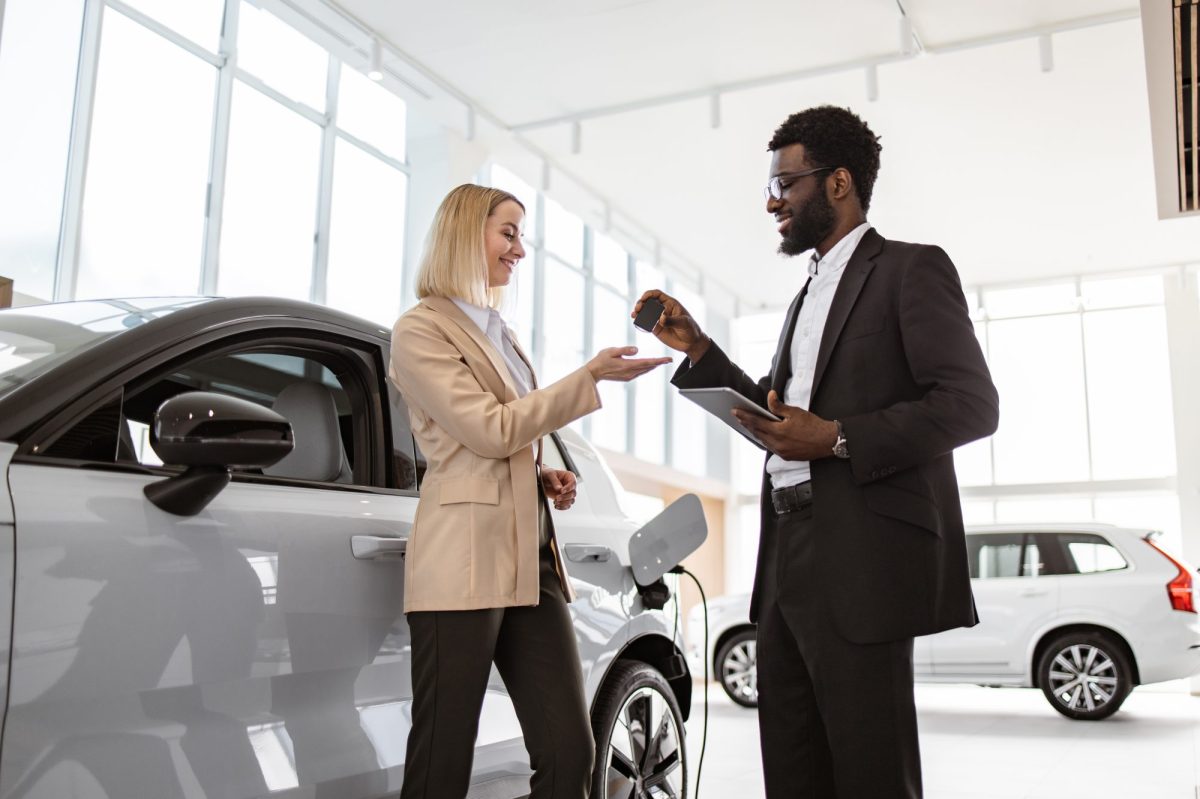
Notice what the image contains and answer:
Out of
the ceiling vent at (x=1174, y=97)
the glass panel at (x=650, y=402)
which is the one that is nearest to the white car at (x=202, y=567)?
the ceiling vent at (x=1174, y=97)

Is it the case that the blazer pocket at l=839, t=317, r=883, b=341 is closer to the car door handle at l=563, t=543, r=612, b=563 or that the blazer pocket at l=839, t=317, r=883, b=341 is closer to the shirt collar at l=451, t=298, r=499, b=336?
the shirt collar at l=451, t=298, r=499, b=336

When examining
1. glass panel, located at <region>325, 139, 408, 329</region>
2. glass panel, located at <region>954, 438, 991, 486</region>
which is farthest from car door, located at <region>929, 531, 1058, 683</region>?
glass panel, located at <region>954, 438, 991, 486</region>

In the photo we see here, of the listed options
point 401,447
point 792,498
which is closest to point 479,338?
point 401,447

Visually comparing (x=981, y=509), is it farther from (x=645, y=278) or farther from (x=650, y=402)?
(x=645, y=278)

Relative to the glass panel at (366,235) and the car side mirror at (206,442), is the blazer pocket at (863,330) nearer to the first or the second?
the car side mirror at (206,442)

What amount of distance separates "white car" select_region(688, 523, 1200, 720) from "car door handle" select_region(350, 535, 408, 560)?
21.9 ft

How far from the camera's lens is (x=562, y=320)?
552 inches

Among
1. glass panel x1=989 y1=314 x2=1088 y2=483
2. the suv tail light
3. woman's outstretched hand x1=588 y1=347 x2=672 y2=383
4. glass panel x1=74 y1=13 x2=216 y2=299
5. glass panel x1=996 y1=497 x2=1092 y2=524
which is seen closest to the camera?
woman's outstretched hand x1=588 y1=347 x2=672 y2=383

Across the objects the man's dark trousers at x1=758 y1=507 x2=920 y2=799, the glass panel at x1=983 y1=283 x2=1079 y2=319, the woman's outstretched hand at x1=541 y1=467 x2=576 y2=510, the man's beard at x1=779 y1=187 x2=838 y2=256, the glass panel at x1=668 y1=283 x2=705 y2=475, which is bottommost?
the man's dark trousers at x1=758 y1=507 x2=920 y2=799

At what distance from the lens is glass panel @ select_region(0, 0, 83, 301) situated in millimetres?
6906

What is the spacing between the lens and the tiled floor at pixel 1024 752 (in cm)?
499

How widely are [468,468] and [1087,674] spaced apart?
762cm

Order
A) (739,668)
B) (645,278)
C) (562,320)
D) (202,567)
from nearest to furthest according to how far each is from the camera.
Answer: (202,567), (739,668), (562,320), (645,278)

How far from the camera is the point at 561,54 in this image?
8.17 m
